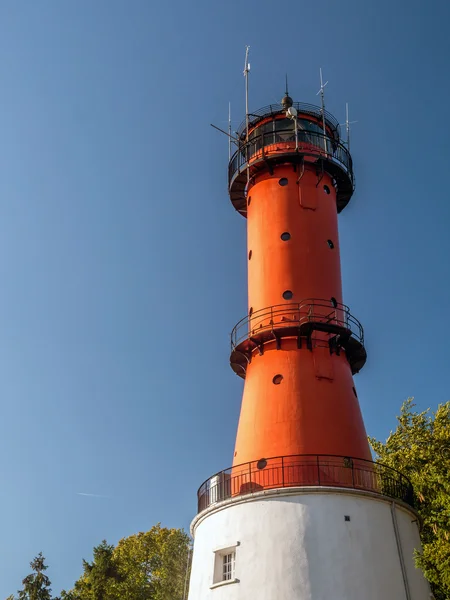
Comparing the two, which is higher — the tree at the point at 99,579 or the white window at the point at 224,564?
the tree at the point at 99,579

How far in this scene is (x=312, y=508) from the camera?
21.8 metres

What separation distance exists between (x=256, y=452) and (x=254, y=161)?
1342cm

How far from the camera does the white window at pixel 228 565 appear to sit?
73.2 ft

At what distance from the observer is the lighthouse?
2122cm

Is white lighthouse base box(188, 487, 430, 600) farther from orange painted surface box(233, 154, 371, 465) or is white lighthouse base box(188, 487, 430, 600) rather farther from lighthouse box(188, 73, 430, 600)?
orange painted surface box(233, 154, 371, 465)

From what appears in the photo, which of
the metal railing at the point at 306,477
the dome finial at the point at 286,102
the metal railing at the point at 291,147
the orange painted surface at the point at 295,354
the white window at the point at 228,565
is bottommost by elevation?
the white window at the point at 228,565

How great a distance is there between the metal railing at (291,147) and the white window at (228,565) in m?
16.9

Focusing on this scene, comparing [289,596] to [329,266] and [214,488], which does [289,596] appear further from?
[329,266]

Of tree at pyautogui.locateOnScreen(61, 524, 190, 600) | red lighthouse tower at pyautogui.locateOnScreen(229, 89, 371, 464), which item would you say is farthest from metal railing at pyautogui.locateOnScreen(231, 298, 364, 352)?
tree at pyautogui.locateOnScreen(61, 524, 190, 600)

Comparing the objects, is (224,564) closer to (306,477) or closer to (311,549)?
(311,549)

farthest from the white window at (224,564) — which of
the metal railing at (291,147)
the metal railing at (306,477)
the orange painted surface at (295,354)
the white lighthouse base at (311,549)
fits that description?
the metal railing at (291,147)

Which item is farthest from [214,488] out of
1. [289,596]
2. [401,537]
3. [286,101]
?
[286,101]

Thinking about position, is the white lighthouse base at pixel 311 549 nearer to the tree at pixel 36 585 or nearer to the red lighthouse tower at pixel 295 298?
the red lighthouse tower at pixel 295 298

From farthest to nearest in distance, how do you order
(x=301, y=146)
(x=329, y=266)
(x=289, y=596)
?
(x=301, y=146) < (x=329, y=266) < (x=289, y=596)
